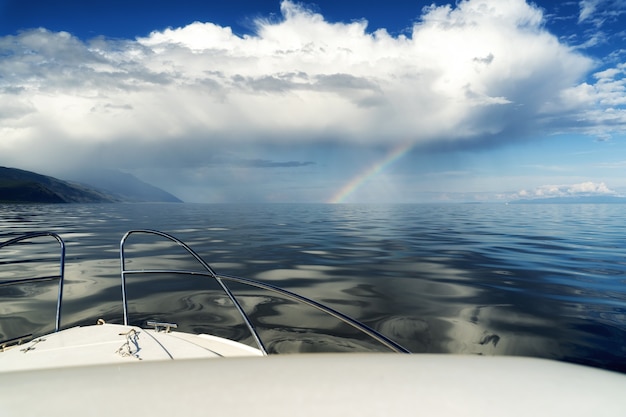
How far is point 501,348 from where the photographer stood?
18.5 feet

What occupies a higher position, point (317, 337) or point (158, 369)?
point (158, 369)

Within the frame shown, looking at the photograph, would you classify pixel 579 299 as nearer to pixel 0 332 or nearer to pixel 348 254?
pixel 348 254

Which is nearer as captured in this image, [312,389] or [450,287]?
[312,389]

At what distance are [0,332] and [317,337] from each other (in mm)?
5444

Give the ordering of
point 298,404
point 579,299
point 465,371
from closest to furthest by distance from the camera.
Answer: point 298,404
point 465,371
point 579,299

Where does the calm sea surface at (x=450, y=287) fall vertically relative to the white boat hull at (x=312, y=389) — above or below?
below

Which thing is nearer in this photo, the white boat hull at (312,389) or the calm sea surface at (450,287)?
the white boat hull at (312,389)

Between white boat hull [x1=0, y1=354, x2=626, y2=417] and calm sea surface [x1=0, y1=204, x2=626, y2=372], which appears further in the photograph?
calm sea surface [x1=0, y1=204, x2=626, y2=372]

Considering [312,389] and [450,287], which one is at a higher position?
[312,389]

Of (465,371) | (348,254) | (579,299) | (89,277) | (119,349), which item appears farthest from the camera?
(348,254)

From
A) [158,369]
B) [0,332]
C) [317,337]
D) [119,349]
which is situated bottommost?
[0,332]

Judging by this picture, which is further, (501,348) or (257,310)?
(257,310)

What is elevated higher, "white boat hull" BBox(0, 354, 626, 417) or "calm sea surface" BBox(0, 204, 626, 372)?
"white boat hull" BBox(0, 354, 626, 417)

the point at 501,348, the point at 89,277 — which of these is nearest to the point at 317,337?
the point at 501,348
